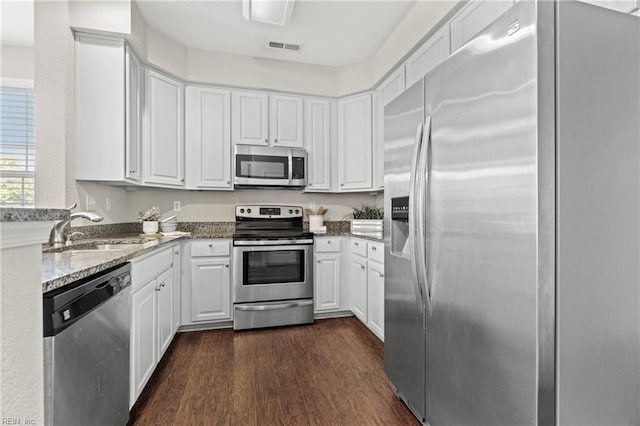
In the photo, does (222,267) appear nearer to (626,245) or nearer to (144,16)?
(144,16)

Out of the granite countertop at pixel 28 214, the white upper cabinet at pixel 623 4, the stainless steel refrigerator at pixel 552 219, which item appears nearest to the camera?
the granite countertop at pixel 28 214

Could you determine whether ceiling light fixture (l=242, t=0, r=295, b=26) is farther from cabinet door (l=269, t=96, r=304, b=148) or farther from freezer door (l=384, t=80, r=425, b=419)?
freezer door (l=384, t=80, r=425, b=419)

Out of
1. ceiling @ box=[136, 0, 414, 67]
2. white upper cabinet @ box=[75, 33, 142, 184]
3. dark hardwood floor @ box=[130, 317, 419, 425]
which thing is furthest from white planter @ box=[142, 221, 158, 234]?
ceiling @ box=[136, 0, 414, 67]

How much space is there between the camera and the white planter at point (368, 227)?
2951 millimetres

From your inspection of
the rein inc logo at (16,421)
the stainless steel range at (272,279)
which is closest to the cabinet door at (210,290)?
the stainless steel range at (272,279)

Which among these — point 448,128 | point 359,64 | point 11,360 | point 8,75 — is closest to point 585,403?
point 448,128

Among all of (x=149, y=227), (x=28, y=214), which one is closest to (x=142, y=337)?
(x=149, y=227)

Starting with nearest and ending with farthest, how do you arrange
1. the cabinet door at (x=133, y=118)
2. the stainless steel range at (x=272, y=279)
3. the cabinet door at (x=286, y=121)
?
the cabinet door at (x=133, y=118) < the stainless steel range at (x=272, y=279) < the cabinet door at (x=286, y=121)

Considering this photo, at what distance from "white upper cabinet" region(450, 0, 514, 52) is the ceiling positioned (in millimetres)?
662

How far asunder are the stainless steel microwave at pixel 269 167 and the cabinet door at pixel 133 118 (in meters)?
0.90

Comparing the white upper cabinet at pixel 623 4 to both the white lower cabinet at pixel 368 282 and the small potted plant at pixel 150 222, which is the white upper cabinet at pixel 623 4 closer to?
the white lower cabinet at pixel 368 282

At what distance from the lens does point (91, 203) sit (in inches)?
101

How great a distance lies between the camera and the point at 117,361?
1.43 metres

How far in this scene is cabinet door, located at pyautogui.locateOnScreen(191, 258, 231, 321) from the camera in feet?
9.77
